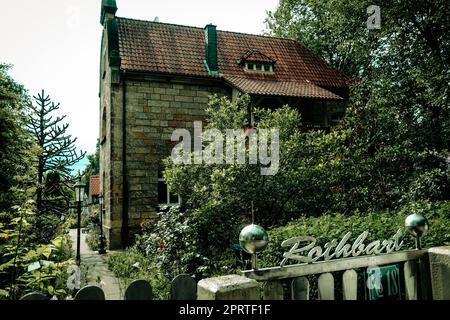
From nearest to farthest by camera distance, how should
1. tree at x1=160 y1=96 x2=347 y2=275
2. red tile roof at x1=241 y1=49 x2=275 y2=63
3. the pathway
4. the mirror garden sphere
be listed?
the mirror garden sphere < the pathway < tree at x1=160 y1=96 x2=347 y2=275 < red tile roof at x1=241 y1=49 x2=275 y2=63

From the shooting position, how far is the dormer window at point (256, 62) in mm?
15914

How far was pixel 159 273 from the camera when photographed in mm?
6934

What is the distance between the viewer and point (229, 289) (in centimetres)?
218

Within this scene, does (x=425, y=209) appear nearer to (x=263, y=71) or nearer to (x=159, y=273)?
(x=159, y=273)

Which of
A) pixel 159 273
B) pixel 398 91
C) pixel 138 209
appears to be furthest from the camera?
pixel 138 209

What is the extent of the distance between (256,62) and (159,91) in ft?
16.7

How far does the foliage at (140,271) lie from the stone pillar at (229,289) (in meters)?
3.70

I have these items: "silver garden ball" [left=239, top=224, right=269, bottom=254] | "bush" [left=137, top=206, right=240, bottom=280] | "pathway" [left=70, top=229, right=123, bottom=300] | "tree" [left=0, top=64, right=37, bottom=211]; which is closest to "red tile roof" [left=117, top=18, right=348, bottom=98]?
"tree" [left=0, top=64, right=37, bottom=211]

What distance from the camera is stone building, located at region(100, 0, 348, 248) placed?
13.0m

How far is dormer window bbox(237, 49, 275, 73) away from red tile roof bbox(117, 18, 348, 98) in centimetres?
31

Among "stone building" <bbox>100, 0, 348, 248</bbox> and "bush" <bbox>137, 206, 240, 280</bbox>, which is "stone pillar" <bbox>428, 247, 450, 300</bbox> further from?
"stone building" <bbox>100, 0, 348, 248</bbox>
